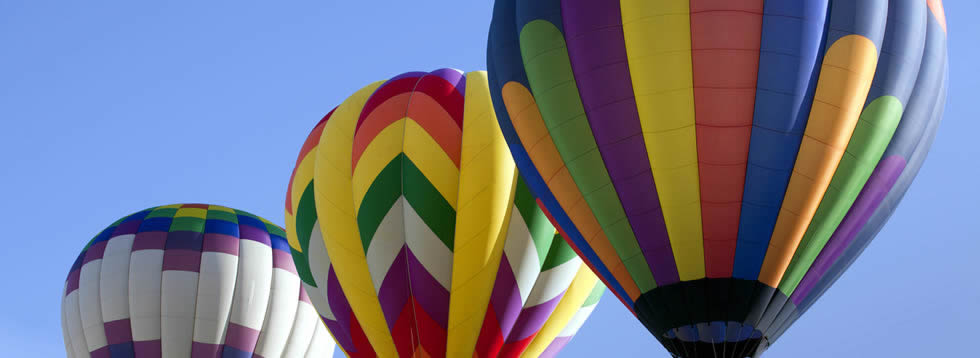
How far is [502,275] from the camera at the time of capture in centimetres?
1407

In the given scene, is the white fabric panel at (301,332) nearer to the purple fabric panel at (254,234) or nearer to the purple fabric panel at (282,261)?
the purple fabric panel at (282,261)

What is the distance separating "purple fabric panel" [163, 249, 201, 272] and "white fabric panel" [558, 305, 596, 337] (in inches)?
197

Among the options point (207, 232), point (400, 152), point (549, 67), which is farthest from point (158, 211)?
point (549, 67)

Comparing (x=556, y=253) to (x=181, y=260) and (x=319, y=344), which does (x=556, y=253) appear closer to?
(x=319, y=344)

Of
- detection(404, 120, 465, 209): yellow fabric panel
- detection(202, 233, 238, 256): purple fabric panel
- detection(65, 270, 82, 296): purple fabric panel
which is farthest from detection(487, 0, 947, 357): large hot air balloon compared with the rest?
detection(65, 270, 82, 296): purple fabric panel

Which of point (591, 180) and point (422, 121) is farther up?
point (422, 121)

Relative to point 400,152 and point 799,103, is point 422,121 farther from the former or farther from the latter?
point 799,103

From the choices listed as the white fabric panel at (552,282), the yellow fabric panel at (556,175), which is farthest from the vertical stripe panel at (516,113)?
the white fabric panel at (552,282)

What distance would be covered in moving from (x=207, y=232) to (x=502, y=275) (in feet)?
17.5

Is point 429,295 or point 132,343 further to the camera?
point 132,343

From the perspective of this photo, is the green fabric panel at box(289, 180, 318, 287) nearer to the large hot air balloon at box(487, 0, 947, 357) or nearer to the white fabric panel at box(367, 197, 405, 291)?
the white fabric panel at box(367, 197, 405, 291)

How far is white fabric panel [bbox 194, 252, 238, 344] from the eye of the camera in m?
17.4

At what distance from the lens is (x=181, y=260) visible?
17.6 metres

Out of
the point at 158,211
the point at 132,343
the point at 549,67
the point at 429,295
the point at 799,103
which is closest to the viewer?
the point at 799,103
